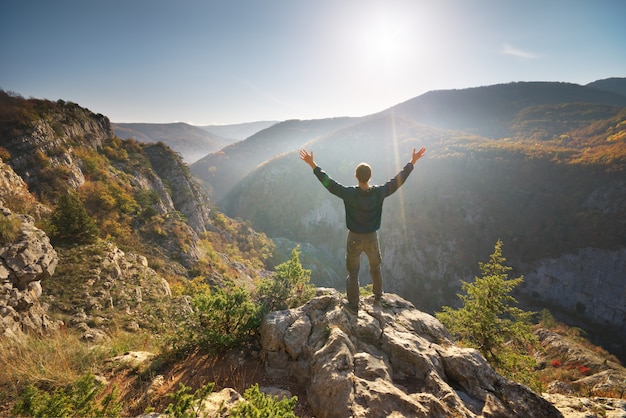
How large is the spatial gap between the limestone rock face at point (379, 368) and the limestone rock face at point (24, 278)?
716 cm

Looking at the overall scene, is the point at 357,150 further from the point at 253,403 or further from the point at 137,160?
the point at 253,403

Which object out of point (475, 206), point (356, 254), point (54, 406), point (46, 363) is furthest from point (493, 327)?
point (475, 206)

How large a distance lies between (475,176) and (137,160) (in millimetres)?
54020

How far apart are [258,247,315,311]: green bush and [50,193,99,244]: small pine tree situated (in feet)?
36.3

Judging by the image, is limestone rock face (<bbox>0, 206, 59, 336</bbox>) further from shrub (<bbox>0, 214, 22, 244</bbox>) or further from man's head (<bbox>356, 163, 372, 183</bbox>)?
man's head (<bbox>356, 163, 372, 183</bbox>)

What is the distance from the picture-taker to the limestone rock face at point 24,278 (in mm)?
7121

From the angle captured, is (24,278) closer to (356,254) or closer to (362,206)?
(356,254)

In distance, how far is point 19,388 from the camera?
151 inches

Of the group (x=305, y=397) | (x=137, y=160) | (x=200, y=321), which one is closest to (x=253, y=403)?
(x=305, y=397)

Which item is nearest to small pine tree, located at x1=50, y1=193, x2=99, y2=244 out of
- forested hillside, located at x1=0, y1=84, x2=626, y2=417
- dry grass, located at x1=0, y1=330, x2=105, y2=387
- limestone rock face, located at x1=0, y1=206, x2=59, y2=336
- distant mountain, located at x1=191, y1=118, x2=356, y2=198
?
forested hillside, located at x1=0, y1=84, x2=626, y2=417

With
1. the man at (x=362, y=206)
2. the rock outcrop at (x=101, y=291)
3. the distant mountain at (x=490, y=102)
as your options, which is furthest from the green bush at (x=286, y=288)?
the distant mountain at (x=490, y=102)

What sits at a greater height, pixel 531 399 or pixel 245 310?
pixel 245 310

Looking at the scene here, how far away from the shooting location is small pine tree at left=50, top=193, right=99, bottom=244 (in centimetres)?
1186

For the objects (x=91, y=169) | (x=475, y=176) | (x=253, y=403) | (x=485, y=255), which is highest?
(x=91, y=169)
